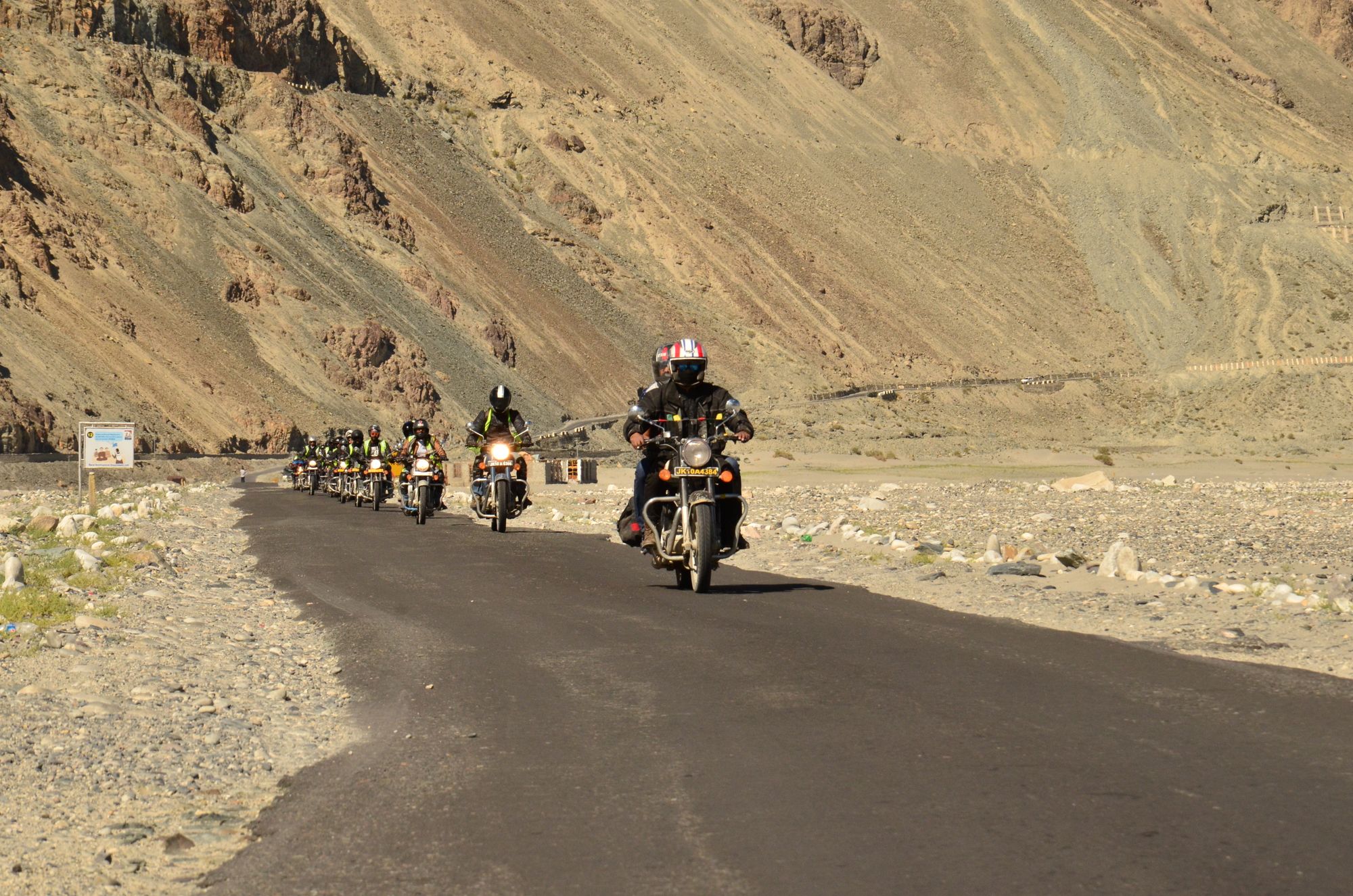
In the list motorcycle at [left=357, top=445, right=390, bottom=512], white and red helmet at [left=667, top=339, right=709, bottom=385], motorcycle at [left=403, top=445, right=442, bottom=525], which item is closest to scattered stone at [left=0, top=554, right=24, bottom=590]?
white and red helmet at [left=667, top=339, right=709, bottom=385]

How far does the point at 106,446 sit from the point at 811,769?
22.5 m

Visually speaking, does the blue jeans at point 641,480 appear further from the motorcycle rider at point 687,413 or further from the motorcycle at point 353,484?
the motorcycle at point 353,484

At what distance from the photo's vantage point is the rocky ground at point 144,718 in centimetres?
564

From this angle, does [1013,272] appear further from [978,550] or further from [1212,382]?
[978,550]

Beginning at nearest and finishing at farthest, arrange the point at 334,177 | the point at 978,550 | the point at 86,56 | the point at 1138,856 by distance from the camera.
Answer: the point at 1138,856 < the point at 978,550 < the point at 86,56 < the point at 334,177

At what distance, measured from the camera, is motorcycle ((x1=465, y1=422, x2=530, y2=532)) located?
2319cm

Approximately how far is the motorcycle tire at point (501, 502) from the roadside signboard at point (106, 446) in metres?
7.13

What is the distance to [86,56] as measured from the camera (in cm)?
7725

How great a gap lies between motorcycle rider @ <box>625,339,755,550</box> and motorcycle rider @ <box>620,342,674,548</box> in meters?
0.04

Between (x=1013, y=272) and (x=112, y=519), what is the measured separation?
93.6 metres

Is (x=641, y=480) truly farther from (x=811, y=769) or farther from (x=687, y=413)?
(x=811, y=769)

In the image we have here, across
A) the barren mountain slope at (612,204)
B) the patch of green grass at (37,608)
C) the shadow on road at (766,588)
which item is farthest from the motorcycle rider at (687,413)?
the barren mountain slope at (612,204)

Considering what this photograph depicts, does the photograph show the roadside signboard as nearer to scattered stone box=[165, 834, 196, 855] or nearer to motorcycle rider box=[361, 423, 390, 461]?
motorcycle rider box=[361, 423, 390, 461]

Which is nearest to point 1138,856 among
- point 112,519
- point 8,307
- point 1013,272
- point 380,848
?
point 380,848
